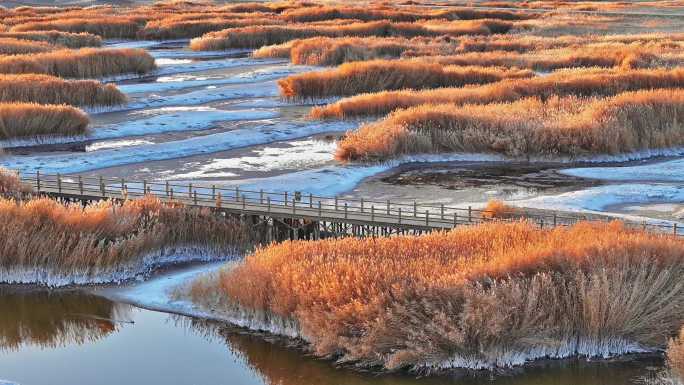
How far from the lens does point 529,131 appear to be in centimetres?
3628

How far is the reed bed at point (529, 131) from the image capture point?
3544 centimetres

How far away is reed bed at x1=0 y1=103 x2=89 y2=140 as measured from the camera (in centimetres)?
3869

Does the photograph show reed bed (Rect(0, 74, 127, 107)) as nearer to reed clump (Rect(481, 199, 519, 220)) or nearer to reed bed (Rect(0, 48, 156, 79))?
reed bed (Rect(0, 48, 156, 79))

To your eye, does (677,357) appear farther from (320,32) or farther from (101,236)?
(320,32)

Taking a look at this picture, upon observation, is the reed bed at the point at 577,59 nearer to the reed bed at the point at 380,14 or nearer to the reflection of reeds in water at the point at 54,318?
the reed bed at the point at 380,14

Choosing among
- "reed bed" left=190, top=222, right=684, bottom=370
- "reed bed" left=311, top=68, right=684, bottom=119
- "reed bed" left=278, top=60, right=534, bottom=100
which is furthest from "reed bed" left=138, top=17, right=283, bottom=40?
"reed bed" left=190, top=222, right=684, bottom=370

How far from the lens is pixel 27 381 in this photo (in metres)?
16.9

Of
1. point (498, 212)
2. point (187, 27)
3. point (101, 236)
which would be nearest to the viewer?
point (101, 236)

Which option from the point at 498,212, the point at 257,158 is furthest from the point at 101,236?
the point at 257,158

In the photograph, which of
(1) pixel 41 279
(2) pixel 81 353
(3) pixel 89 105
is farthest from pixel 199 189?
(3) pixel 89 105

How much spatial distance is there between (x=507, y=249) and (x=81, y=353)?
7697 mm

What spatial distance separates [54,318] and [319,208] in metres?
6.75

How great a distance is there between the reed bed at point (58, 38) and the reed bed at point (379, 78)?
86.6 feet

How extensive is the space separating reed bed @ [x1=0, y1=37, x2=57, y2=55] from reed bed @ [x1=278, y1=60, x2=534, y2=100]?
63.4ft
